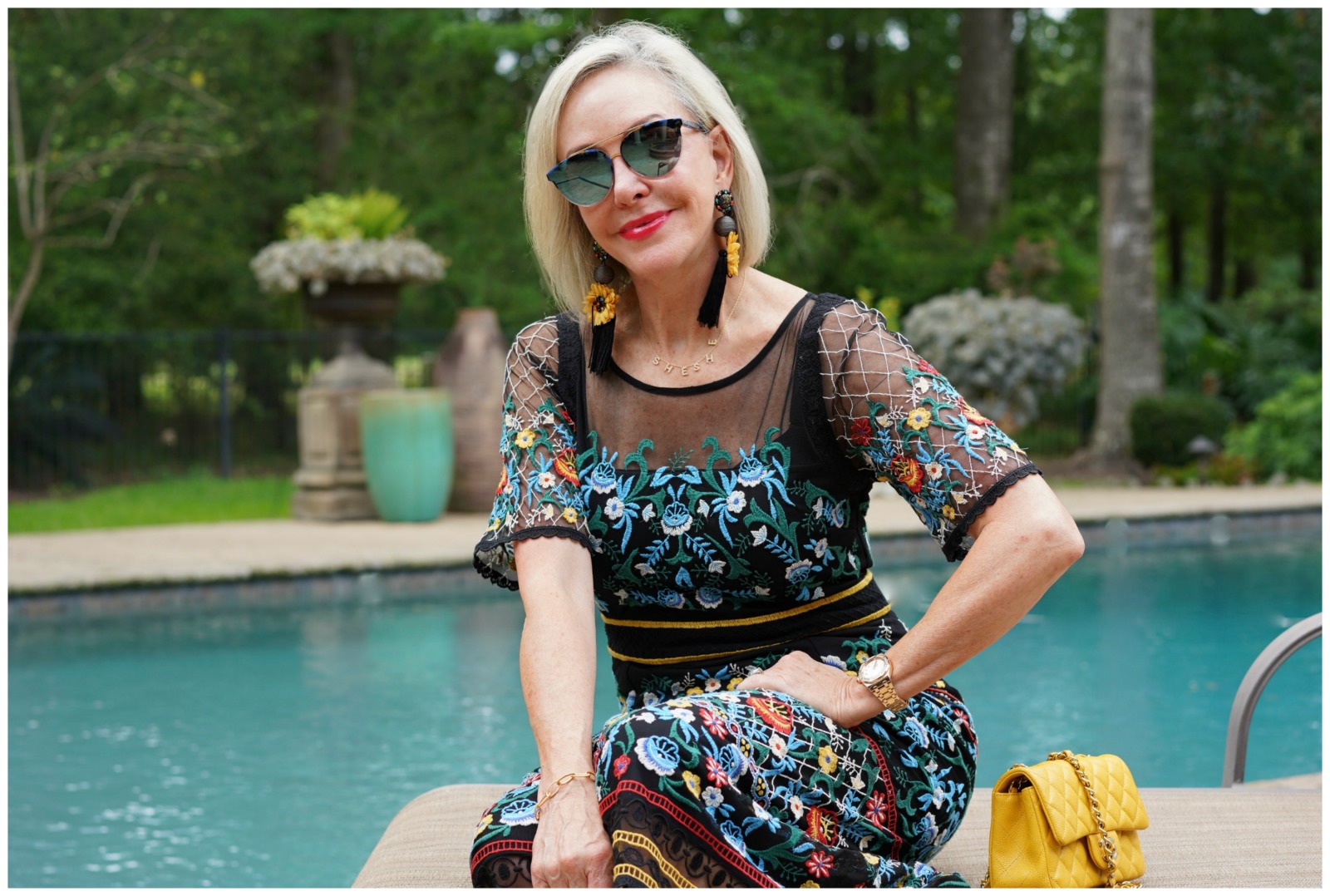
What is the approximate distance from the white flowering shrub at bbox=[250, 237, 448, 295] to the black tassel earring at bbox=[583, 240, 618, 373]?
8.31m

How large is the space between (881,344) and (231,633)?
18.5 feet

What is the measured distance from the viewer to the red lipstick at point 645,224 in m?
1.97

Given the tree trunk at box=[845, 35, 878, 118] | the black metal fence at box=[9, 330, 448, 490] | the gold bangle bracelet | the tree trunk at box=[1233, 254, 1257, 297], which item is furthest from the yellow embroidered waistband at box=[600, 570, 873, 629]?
the tree trunk at box=[1233, 254, 1257, 297]

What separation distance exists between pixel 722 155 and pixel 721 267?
166 mm

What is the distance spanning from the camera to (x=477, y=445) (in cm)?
1019

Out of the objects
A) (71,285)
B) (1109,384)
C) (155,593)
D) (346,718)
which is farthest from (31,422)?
(1109,384)

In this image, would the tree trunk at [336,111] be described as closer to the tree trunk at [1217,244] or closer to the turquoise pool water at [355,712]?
the turquoise pool water at [355,712]

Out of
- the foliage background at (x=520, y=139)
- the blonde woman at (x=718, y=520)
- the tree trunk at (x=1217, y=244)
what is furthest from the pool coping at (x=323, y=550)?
the tree trunk at (x=1217, y=244)

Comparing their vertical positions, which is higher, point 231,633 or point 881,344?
point 881,344

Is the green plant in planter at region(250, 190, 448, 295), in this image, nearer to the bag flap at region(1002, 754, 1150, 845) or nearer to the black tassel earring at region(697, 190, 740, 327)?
the black tassel earring at region(697, 190, 740, 327)

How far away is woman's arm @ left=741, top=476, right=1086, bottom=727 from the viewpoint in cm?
174

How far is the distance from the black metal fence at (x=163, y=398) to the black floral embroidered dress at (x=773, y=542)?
1088cm

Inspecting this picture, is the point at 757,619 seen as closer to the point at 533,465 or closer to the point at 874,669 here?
the point at 874,669

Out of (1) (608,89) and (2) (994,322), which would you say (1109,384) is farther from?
(1) (608,89)
